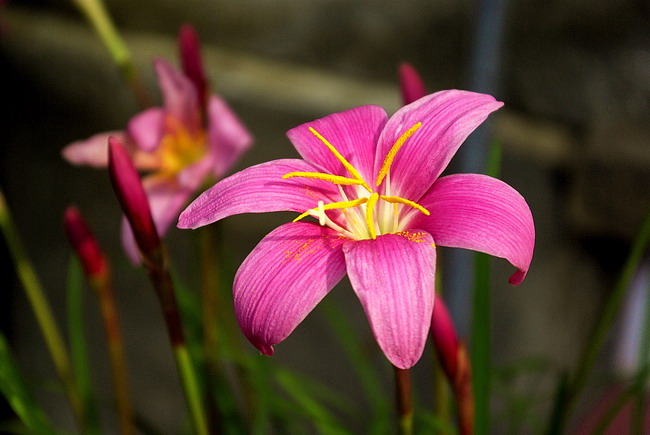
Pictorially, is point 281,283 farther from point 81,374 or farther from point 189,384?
point 81,374

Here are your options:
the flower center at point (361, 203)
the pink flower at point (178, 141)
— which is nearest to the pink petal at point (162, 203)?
the pink flower at point (178, 141)

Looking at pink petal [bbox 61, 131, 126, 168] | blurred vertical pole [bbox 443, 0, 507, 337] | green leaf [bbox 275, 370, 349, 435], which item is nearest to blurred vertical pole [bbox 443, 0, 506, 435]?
blurred vertical pole [bbox 443, 0, 507, 337]

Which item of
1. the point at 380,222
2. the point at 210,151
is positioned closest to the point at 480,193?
the point at 380,222

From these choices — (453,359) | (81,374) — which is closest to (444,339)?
(453,359)

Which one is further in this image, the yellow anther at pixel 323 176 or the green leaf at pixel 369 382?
the green leaf at pixel 369 382

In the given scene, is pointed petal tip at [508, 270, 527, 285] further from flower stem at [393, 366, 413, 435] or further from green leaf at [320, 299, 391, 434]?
green leaf at [320, 299, 391, 434]

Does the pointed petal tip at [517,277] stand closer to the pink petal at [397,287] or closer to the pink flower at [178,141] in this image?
the pink petal at [397,287]

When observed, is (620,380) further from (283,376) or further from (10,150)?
(10,150)
